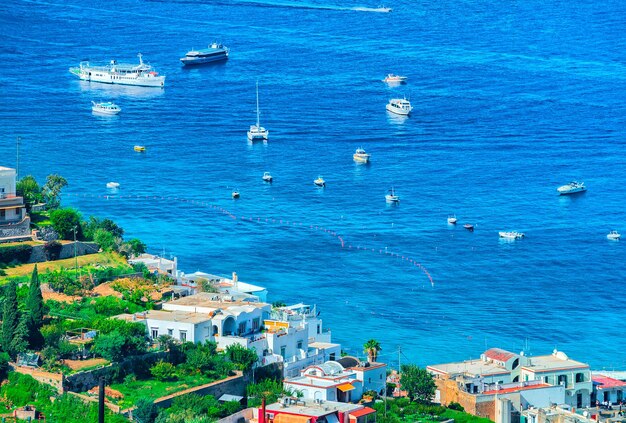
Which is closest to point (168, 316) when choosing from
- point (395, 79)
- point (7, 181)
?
point (7, 181)

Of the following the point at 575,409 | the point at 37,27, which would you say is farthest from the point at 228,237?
the point at 37,27

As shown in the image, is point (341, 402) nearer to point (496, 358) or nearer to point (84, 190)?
point (496, 358)

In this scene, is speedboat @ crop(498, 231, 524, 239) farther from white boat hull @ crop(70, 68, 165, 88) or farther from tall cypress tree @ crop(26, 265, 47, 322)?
white boat hull @ crop(70, 68, 165, 88)

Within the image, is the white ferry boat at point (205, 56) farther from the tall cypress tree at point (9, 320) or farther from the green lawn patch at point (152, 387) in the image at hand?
the green lawn patch at point (152, 387)

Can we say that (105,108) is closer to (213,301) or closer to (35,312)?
(213,301)

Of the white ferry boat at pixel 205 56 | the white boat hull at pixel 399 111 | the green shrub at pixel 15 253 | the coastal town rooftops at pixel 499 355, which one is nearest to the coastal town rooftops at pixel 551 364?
the coastal town rooftops at pixel 499 355

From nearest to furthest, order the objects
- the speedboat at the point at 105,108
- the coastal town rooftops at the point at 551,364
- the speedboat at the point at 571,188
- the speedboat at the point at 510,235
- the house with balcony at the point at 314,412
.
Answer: the house with balcony at the point at 314,412 < the coastal town rooftops at the point at 551,364 < the speedboat at the point at 510,235 < the speedboat at the point at 571,188 < the speedboat at the point at 105,108
